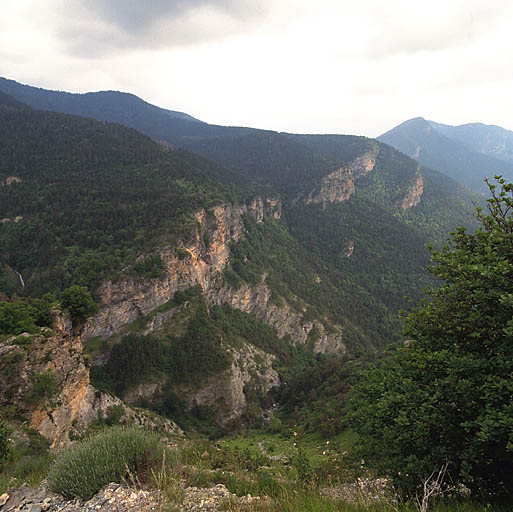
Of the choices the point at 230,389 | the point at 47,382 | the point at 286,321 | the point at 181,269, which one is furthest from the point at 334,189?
the point at 47,382

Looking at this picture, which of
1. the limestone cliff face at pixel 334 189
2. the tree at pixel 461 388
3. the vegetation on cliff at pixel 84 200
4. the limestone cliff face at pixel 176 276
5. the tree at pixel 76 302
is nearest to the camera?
the tree at pixel 461 388

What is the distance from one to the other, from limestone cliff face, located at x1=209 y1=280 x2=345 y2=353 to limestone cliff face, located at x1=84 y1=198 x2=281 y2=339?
13.1m

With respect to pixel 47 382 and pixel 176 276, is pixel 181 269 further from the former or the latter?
pixel 47 382

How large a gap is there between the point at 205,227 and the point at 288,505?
260 feet

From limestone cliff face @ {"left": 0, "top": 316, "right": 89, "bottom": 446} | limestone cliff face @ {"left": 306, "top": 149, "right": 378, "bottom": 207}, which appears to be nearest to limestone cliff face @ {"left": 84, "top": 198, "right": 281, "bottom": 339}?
limestone cliff face @ {"left": 0, "top": 316, "right": 89, "bottom": 446}

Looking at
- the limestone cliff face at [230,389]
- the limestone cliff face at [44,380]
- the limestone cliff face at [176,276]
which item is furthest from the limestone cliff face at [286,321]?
the limestone cliff face at [44,380]

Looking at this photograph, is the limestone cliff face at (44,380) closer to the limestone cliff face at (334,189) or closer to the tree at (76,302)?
the tree at (76,302)

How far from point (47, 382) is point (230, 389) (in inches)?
1710

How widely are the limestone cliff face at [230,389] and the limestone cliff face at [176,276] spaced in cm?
1781

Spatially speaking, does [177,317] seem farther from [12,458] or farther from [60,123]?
[60,123]

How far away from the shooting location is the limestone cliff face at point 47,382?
66.5 ft

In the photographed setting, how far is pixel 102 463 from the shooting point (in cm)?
749

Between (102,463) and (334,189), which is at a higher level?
(334,189)

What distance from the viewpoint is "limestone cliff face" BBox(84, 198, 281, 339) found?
2192 inches
